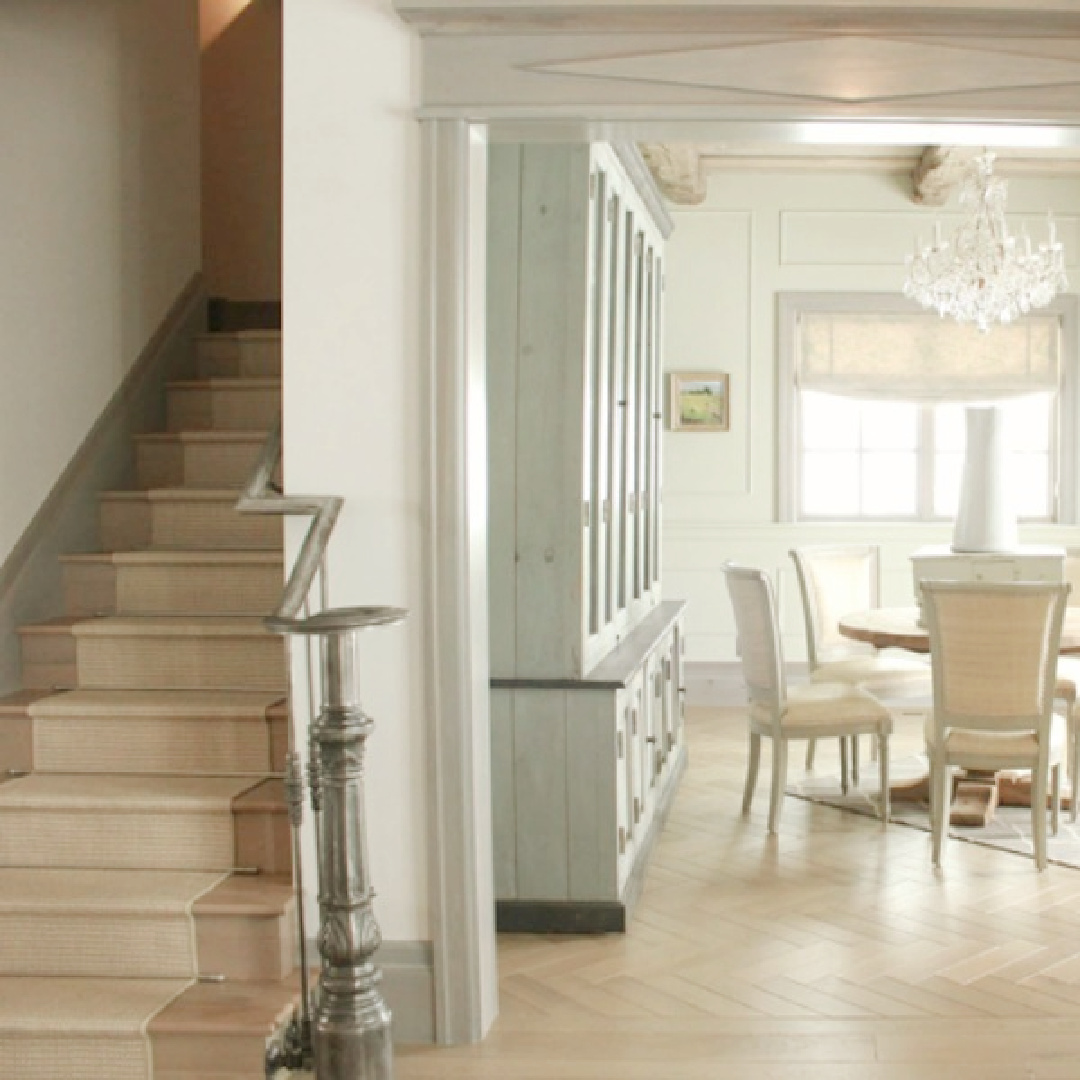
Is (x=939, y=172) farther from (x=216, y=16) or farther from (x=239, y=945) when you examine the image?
(x=239, y=945)

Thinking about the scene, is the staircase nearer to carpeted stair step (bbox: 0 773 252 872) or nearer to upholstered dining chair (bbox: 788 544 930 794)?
carpeted stair step (bbox: 0 773 252 872)

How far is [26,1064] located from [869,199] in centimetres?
743

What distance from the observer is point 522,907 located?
4648 millimetres

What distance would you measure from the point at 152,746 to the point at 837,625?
3.59 meters

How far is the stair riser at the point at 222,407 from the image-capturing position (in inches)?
211

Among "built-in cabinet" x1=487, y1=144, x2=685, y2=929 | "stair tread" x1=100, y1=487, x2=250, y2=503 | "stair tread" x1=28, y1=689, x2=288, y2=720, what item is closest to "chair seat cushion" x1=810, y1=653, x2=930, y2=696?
"built-in cabinet" x1=487, y1=144, x2=685, y2=929

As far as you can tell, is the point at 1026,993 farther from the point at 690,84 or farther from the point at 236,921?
the point at 690,84

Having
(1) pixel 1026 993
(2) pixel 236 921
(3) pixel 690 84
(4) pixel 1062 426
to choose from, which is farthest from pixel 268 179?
(4) pixel 1062 426

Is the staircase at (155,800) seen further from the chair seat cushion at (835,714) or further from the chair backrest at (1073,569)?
the chair backrest at (1073,569)

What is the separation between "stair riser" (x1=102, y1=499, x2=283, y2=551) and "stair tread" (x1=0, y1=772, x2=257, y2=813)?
3.28ft

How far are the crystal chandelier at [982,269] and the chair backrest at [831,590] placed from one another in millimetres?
1284

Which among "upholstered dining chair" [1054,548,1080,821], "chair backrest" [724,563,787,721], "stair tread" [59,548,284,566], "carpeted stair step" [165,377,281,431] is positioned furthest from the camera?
"upholstered dining chair" [1054,548,1080,821]

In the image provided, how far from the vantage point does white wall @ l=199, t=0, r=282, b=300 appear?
21.2 ft

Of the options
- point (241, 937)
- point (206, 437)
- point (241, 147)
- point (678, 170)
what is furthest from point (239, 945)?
point (678, 170)
